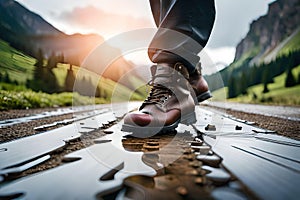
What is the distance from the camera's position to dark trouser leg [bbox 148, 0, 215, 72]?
4.56 ft

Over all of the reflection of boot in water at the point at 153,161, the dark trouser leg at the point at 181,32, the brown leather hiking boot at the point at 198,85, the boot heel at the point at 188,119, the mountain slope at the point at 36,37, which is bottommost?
the reflection of boot in water at the point at 153,161

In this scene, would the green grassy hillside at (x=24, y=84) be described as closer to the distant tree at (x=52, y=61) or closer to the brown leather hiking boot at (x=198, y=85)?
the distant tree at (x=52, y=61)

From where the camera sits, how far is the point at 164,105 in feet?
4.11

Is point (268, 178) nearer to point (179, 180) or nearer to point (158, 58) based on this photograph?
point (179, 180)

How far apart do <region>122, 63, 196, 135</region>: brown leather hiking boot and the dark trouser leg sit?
0.07 m

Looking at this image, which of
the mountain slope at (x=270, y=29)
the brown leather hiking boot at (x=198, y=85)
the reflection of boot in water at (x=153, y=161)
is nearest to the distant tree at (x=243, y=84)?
the brown leather hiking boot at (x=198, y=85)

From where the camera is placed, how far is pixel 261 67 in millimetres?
28047

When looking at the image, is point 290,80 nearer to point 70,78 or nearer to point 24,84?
point 70,78

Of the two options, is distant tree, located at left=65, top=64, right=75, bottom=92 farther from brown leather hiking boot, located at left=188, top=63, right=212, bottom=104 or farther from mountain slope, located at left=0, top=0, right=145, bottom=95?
brown leather hiking boot, located at left=188, top=63, right=212, bottom=104

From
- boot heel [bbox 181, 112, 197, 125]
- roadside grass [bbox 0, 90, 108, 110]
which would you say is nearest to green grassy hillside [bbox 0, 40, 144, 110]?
roadside grass [bbox 0, 90, 108, 110]

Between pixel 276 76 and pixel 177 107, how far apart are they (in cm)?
2638

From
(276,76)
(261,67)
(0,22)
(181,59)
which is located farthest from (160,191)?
(261,67)

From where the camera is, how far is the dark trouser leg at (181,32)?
1390 millimetres

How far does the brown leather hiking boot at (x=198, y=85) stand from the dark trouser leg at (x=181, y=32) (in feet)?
0.58
